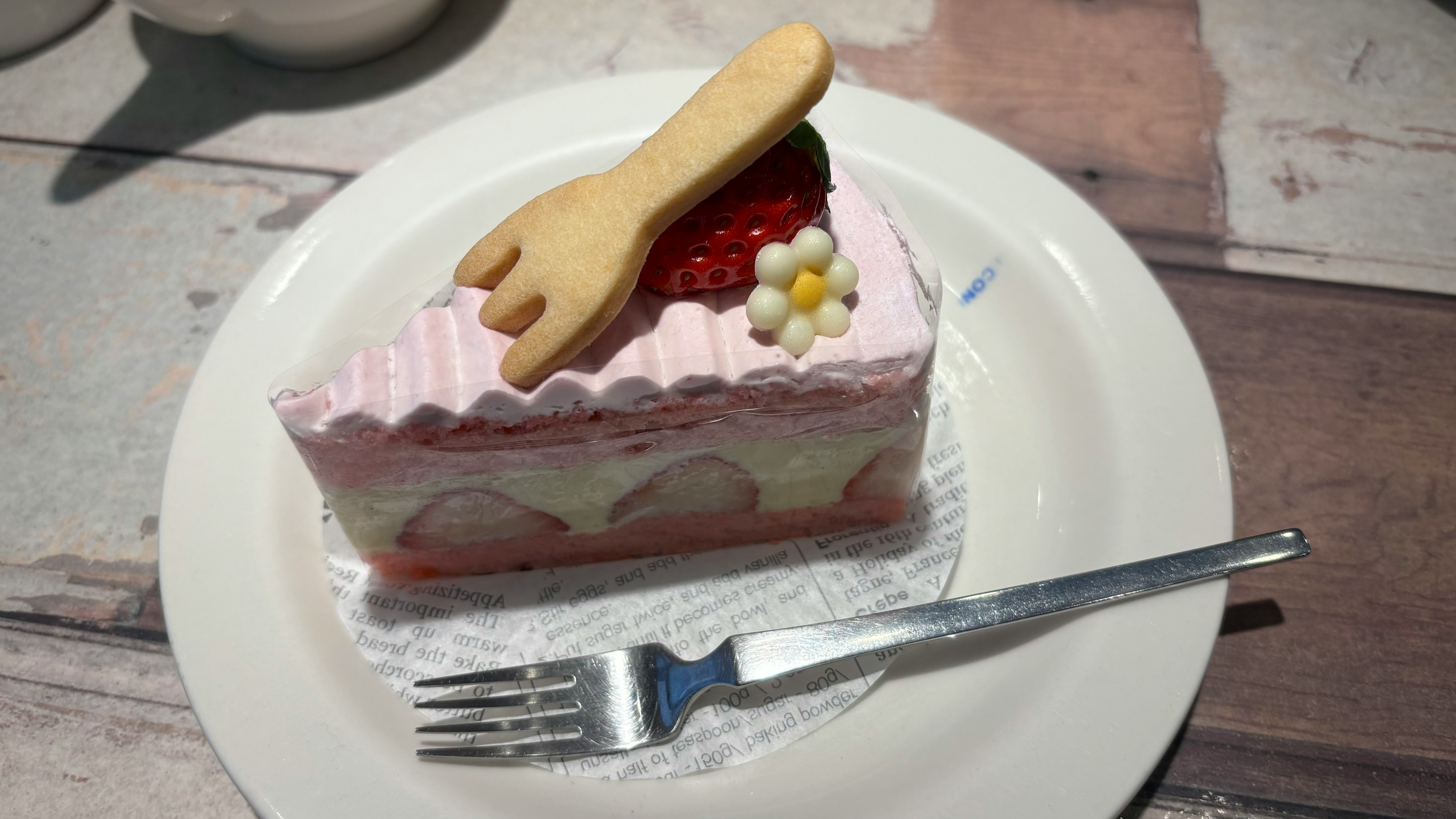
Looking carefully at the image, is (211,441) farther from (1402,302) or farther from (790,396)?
(1402,302)

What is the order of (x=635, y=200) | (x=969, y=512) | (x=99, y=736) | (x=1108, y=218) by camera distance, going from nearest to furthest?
(x=635, y=200)
(x=99, y=736)
(x=969, y=512)
(x=1108, y=218)

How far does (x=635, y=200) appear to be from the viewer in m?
0.98

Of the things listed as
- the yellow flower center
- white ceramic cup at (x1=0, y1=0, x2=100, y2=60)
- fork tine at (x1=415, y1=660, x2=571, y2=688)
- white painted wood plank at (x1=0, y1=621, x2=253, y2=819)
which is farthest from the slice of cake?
white ceramic cup at (x1=0, y1=0, x2=100, y2=60)

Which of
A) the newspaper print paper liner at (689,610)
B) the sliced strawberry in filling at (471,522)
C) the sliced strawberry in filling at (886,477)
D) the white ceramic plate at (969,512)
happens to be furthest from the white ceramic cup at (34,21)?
the sliced strawberry in filling at (886,477)

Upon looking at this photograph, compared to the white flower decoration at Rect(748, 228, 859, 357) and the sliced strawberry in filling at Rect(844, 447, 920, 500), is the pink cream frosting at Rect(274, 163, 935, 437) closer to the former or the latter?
the white flower decoration at Rect(748, 228, 859, 357)

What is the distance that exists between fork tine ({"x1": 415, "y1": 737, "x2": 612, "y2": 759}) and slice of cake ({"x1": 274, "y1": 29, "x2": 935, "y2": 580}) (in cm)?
30

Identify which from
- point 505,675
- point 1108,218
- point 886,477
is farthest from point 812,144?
Result: point 1108,218

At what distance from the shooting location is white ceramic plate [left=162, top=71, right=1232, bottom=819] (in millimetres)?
1010

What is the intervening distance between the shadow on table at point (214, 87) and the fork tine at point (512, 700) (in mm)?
1403

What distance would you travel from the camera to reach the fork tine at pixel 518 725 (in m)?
1.07

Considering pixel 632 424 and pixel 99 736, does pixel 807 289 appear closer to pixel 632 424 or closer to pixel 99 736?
pixel 632 424

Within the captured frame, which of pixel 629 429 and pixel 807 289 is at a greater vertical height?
pixel 807 289

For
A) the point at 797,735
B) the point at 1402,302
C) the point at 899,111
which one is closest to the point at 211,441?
the point at 797,735

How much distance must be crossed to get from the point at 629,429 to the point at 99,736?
863 mm
